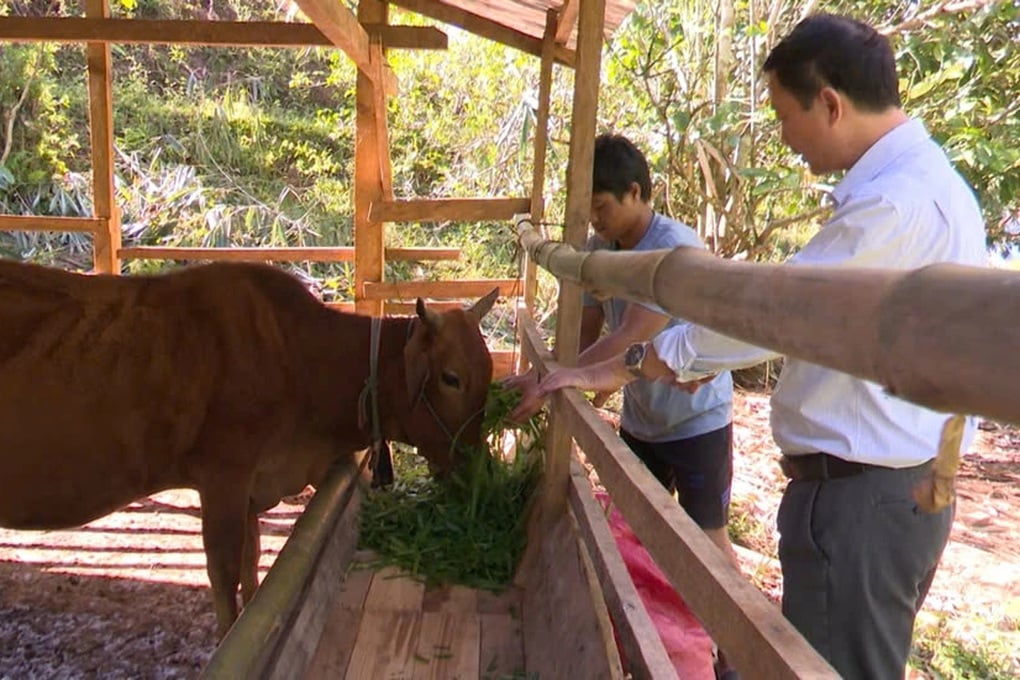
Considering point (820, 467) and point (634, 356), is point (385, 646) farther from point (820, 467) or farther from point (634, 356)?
point (820, 467)

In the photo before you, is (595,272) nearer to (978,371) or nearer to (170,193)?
(978,371)

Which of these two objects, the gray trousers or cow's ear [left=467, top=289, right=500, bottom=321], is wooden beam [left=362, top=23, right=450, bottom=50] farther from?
the gray trousers

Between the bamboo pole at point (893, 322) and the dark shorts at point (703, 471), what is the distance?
270 cm

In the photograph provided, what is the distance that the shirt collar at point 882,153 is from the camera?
6.63ft

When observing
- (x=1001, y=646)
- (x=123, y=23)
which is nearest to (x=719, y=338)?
(x=1001, y=646)

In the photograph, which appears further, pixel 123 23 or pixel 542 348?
pixel 123 23

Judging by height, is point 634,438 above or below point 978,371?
below

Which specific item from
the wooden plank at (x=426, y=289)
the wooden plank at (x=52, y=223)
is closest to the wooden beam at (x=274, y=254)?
the wooden plank at (x=52, y=223)

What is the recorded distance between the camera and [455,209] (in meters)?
6.30

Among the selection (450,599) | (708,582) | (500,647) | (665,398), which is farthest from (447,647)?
(708,582)

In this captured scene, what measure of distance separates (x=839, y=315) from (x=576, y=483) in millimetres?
2256

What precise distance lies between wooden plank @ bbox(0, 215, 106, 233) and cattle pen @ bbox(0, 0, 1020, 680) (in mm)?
1278

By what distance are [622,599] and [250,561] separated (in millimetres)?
2516

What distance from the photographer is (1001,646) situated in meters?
5.34
